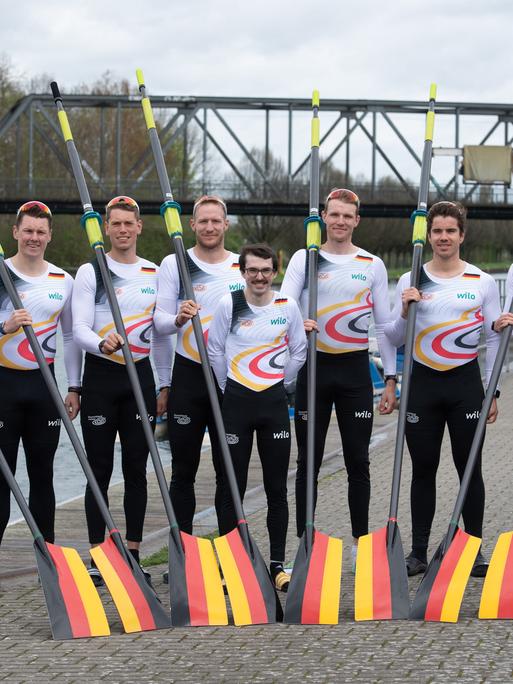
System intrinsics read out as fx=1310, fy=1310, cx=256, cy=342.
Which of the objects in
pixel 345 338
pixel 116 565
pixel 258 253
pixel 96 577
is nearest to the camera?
pixel 116 565

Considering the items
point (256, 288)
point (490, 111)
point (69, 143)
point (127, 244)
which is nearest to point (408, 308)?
point (256, 288)

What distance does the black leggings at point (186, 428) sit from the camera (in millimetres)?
6438

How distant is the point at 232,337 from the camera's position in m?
6.29

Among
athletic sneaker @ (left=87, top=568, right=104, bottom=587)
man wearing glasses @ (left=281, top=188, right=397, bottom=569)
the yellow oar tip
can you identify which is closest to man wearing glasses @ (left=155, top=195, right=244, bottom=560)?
man wearing glasses @ (left=281, top=188, right=397, bottom=569)

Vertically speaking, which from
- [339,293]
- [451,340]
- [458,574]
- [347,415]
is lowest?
[458,574]

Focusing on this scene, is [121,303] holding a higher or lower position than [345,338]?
higher

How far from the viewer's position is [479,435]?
6.28m

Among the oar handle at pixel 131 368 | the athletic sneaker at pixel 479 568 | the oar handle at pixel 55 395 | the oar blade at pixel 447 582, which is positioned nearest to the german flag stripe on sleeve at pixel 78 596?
the oar handle at pixel 55 395

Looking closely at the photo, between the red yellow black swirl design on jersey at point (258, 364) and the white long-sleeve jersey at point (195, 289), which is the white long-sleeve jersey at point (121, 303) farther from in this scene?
the red yellow black swirl design on jersey at point (258, 364)

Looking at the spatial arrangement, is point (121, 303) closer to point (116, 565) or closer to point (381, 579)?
point (116, 565)

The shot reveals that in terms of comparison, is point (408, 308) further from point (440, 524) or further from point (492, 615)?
point (440, 524)

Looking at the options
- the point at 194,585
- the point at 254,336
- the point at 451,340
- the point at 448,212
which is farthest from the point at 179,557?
the point at 448,212

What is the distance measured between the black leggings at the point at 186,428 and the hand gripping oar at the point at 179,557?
260mm

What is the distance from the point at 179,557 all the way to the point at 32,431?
103 cm
